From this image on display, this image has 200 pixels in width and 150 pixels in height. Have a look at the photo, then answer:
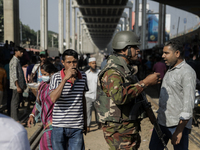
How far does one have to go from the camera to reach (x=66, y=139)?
3.37 metres

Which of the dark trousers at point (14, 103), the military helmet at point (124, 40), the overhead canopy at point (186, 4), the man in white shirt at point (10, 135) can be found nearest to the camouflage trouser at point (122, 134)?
the military helmet at point (124, 40)

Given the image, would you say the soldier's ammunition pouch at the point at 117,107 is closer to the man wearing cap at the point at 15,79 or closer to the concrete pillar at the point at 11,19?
the man wearing cap at the point at 15,79

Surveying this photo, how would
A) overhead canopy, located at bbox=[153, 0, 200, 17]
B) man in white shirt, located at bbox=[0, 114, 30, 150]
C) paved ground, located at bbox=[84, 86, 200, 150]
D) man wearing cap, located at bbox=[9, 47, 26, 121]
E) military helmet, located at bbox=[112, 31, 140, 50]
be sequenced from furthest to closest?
overhead canopy, located at bbox=[153, 0, 200, 17]
man wearing cap, located at bbox=[9, 47, 26, 121]
paved ground, located at bbox=[84, 86, 200, 150]
military helmet, located at bbox=[112, 31, 140, 50]
man in white shirt, located at bbox=[0, 114, 30, 150]

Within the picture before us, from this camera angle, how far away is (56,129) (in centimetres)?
324

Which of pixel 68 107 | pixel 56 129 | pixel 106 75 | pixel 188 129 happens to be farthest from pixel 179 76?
pixel 56 129

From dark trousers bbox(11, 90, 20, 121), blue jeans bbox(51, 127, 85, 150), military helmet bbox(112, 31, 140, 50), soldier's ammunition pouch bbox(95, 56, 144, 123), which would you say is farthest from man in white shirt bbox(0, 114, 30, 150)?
dark trousers bbox(11, 90, 20, 121)

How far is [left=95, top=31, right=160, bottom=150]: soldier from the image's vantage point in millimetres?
2545

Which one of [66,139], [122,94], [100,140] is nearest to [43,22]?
[100,140]

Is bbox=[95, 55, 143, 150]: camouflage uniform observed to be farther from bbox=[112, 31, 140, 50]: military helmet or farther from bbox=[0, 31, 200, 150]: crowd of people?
bbox=[112, 31, 140, 50]: military helmet

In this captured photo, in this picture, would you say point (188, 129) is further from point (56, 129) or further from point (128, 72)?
point (56, 129)

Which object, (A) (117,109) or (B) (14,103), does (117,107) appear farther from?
(B) (14,103)

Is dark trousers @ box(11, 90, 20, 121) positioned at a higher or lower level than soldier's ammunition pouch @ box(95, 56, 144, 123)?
lower

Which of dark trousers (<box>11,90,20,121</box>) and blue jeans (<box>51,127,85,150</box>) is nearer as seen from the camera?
blue jeans (<box>51,127,85,150</box>)

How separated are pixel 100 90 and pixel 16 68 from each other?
180 inches
